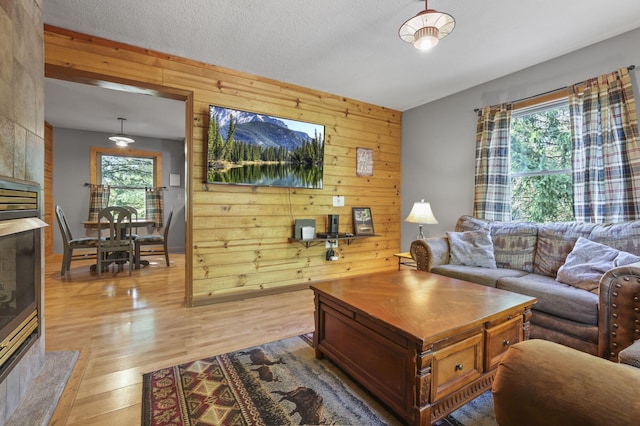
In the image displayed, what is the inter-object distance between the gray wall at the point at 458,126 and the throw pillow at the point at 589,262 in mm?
1365

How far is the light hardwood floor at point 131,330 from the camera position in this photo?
1.59 m

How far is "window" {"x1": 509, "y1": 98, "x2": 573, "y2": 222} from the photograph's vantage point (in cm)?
293

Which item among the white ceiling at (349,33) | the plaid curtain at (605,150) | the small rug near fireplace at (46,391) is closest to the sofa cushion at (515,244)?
the plaid curtain at (605,150)

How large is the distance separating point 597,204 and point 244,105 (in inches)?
138

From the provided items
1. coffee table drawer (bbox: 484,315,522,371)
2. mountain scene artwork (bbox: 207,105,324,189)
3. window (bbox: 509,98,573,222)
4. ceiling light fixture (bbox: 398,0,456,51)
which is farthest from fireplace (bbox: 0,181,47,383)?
window (bbox: 509,98,573,222)

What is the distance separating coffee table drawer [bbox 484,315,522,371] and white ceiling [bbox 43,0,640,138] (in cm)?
218

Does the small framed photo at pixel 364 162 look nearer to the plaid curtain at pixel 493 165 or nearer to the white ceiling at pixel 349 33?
the white ceiling at pixel 349 33

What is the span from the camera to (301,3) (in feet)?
7.05

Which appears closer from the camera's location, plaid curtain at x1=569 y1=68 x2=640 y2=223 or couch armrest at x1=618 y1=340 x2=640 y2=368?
couch armrest at x1=618 y1=340 x2=640 y2=368

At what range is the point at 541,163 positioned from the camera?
3107 millimetres

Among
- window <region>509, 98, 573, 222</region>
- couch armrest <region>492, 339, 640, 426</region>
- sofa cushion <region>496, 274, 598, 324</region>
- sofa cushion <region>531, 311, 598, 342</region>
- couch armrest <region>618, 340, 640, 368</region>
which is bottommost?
sofa cushion <region>531, 311, 598, 342</region>

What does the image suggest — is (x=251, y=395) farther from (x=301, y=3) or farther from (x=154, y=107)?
(x=154, y=107)

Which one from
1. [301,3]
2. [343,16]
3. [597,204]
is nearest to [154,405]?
[301,3]

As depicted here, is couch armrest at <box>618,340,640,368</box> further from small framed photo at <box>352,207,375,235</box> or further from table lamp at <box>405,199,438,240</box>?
small framed photo at <box>352,207,375,235</box>
